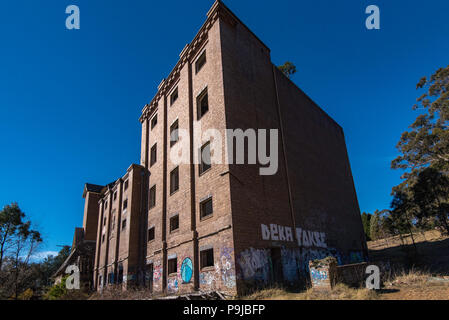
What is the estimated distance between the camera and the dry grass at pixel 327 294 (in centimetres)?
830

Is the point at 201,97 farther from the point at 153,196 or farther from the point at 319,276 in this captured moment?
the point at 319,276

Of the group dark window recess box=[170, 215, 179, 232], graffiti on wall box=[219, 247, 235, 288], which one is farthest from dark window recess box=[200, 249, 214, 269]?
dark window recess box=[170, 215, 179, 232]

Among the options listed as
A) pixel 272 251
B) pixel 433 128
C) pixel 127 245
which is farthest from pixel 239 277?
pixel 433 128

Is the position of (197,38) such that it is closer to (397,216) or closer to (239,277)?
(239,277)

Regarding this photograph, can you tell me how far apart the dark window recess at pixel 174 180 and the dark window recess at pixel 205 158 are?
11.0 feet

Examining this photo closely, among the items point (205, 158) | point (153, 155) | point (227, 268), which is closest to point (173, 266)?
point (227, 268)

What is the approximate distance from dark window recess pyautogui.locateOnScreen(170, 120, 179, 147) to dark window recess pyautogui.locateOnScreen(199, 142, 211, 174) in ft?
13.8

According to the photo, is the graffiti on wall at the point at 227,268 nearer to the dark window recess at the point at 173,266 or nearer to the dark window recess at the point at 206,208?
the dark window recess at the point at 206,208

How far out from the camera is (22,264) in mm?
30766

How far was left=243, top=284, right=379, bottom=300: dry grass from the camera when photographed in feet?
27.2

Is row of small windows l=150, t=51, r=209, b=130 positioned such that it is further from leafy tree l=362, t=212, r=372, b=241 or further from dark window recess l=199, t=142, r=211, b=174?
leafy tree l=362, t=212, r=372, b=241

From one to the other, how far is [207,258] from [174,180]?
6460 mm
